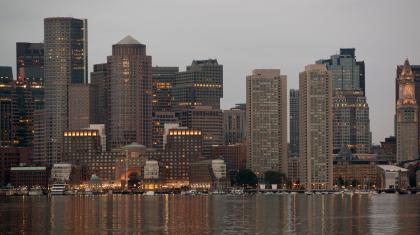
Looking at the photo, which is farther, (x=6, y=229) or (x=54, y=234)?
(x=6, y=229)

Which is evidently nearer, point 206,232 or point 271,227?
point 206,232

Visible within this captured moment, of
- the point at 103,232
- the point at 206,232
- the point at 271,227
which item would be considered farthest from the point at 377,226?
the point at 103,232

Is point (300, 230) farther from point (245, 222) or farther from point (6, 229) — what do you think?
point (6, 229)

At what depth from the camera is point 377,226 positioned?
7062 inches

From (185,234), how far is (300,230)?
56.6 ft

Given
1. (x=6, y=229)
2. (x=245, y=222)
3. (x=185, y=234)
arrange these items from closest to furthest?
(x=185, y=234), (x=6, y=229), (x=245, y=222)

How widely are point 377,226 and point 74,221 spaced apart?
49937 millimetres

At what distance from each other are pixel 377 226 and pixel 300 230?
16176 mm

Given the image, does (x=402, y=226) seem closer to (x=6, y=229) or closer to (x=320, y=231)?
(x=320, y=231)

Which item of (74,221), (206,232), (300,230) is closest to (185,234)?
(206,232)

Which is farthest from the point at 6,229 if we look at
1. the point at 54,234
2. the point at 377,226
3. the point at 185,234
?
the point at 377,226

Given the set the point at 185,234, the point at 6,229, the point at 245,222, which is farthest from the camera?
the point at 245,222

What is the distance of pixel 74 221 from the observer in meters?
199

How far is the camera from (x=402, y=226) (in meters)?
178
